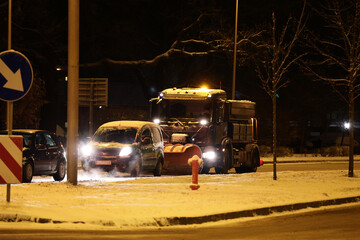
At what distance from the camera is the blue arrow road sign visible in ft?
44.7

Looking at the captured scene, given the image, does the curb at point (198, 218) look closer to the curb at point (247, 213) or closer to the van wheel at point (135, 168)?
the curb at point (247, 213)

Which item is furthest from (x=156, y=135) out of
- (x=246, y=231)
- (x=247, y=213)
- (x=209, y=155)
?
(x=246, y=231)

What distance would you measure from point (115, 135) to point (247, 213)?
35.2 ft

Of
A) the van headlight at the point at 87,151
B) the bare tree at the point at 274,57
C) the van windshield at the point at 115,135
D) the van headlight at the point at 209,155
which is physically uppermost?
the bare tree at the point at 274,57

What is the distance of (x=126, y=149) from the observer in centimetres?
2344

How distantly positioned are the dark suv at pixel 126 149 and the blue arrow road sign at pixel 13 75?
31.8 ft

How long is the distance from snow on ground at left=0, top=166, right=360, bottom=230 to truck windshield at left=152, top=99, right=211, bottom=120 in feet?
15.4

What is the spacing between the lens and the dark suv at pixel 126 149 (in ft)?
76.7

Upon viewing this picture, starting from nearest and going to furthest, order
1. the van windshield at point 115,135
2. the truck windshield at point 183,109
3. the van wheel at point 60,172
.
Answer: the van wheel at point 60,172
the van windshield at point 115,135
the truck windshield at point 183,109

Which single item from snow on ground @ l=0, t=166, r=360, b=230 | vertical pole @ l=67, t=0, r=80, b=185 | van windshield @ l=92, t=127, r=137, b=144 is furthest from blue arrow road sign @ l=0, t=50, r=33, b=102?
van windshield @ l=92, t=127, r=137, b=144

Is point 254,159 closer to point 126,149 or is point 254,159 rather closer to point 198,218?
point 126,149

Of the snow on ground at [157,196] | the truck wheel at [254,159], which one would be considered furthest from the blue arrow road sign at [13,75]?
the truck wheel at [254,159]

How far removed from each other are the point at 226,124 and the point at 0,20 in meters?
14.4

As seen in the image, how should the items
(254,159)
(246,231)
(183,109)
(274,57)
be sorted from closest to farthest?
(246,231) < (274,57) < (183,109) < (254,159)
